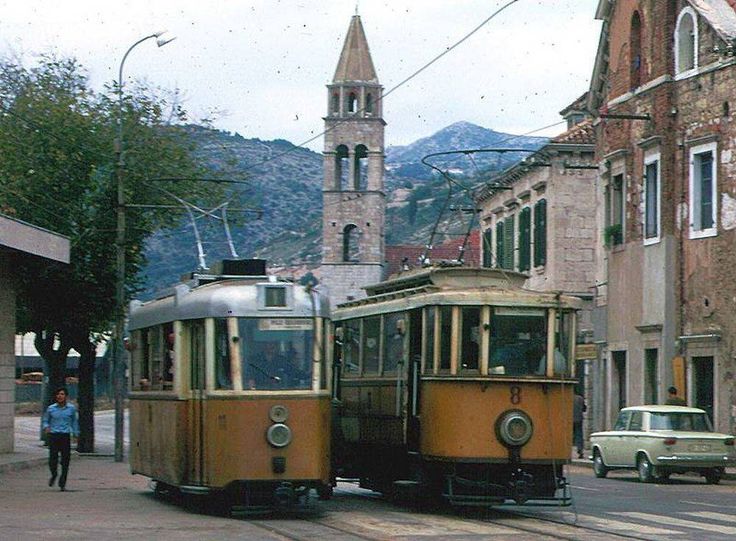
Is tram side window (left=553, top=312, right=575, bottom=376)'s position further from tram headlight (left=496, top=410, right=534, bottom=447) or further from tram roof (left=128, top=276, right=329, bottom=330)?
tram roof (left=128, top=276, right=329, bottom=330)

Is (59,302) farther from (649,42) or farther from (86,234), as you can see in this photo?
(649,42)

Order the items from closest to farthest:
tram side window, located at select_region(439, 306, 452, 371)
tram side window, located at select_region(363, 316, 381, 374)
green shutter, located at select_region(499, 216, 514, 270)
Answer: tram side window, located at select_region(439, 306, 452, 371)
tram side window, located at select_region(363, 316, 381, 374)
green shutter, located at select_region(499, 216, 514, 270)

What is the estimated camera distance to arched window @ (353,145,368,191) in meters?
120

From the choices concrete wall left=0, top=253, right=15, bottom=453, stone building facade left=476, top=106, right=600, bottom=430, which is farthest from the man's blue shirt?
stone building facade left=476, top=106, right=600, bottom=430

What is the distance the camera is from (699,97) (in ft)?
121

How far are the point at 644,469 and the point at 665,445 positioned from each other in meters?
0.92

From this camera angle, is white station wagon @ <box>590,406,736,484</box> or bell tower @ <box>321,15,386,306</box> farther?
bell tower @ <box>321,15,386,306</box>

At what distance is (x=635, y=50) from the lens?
41.4 m

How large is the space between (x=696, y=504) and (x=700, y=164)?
14.6 meters

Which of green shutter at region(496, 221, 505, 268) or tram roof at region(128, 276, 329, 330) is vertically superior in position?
green shutter at region(496, 221, 505, 268)

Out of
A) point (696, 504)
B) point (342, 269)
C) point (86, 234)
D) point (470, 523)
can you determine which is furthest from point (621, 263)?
point (342, 269)

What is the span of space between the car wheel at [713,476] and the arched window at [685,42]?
1062 cm

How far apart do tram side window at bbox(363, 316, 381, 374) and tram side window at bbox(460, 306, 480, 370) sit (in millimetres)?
2535

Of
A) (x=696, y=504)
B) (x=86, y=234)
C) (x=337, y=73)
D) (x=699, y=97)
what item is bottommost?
(x=696, y=504)
